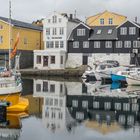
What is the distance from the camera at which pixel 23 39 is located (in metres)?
77.5

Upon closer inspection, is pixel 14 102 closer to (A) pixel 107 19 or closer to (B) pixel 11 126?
(B) pixel 11 126

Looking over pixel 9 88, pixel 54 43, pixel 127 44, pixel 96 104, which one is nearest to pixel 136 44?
pixel 127 44

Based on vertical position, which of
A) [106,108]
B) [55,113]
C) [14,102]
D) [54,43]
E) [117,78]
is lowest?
[55,113]

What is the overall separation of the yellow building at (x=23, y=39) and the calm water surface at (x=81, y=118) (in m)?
39.6

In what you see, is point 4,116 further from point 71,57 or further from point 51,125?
point 71,57

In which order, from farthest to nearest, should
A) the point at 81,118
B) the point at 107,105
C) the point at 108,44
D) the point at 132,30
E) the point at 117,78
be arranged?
1. the point at 108,44
2. the point at 132,30
3. the point at 117,78
4. the point at 107,105
5. the point at 81,118

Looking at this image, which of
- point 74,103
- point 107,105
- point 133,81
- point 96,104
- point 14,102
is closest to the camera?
point 14,102

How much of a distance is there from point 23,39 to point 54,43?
6149 millimetres

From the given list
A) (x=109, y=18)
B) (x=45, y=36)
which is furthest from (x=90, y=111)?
(x=109, y=18)

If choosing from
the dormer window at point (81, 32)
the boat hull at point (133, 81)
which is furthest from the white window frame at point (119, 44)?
the boat hull at point (133, 81)

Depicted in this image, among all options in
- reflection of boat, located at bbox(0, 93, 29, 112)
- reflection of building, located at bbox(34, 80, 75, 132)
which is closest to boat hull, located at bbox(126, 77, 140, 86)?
reflection of building, located at bbox(34, 80, 75, 132)

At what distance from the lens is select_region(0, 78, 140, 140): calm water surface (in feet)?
66.7

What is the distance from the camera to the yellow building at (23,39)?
74.4 m

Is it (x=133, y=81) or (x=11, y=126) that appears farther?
(x=133, y=81)
